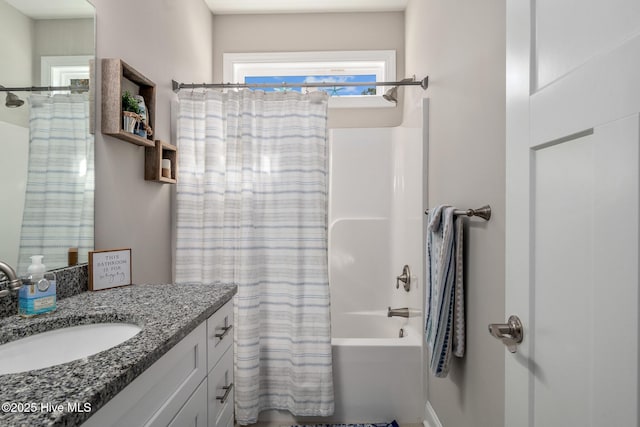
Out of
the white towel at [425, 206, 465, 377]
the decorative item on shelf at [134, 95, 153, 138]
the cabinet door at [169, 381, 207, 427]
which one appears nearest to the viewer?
the cabinet door at [169, 381, 207, 427]

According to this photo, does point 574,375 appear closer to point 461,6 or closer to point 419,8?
point 461,6

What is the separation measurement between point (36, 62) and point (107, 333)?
33.2 inches

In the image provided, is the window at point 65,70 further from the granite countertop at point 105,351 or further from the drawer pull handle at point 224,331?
the drawer pull handle at point 224,331

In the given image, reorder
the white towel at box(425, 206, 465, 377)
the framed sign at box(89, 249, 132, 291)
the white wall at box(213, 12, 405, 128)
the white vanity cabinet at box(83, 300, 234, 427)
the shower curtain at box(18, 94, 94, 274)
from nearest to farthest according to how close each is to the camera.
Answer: the white vanity cabinet at box(83, 300, 234, 427)
the shower curtain at box(18, 94, 94, 274)
the framed sign at box(89, 249, 132, 291)
the white towel at box(425, 206, 465, 377)
the white wall at box(213, 12, 405, 128)

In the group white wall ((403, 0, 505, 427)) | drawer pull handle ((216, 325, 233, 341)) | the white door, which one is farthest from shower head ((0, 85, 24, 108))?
white wall ((403, 0, 505, 427))

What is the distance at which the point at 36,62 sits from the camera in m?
1.05

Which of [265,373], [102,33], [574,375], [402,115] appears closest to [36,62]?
[102,33]

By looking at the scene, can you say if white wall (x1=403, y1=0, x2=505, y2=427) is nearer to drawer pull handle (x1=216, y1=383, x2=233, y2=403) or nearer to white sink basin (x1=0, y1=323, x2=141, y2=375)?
drawer pull handle (x1=216, y1=383, x2=233, y2=403)

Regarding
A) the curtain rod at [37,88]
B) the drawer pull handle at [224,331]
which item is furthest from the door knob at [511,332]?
the curtain rod at [37,88]

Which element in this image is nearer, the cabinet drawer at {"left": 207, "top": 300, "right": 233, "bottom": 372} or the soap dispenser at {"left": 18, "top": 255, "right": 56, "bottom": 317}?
the soap dispenser at {"left": 18, "top": 255, "right": 56, "bottom": 317}

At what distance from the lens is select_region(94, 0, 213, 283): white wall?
4.67 ft

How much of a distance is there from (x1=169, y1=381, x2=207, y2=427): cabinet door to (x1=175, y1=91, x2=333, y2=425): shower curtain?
79 centimetres

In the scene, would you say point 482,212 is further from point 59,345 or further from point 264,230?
point 59,345

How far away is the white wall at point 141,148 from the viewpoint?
1425 mm
